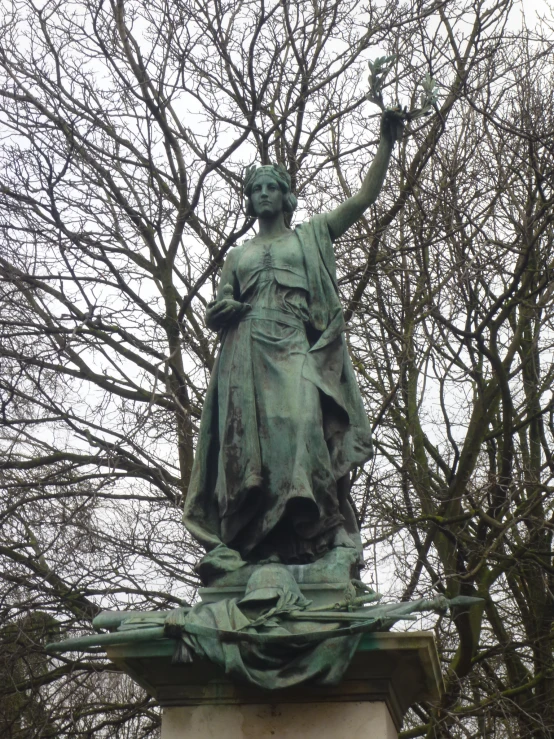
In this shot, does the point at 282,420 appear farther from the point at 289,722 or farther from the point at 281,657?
the point at 289,722

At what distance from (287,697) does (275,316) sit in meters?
1.74

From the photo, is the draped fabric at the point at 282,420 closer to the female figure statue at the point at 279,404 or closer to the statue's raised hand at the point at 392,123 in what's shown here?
the female figure statue at the point at 279,404

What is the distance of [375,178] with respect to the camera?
17.1 feet

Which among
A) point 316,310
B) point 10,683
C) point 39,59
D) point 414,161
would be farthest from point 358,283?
point 316,310

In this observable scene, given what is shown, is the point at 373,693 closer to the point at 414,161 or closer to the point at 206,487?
the point at 206,487

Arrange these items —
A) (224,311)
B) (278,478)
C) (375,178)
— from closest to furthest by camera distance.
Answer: (278,478) < (224,311) < (375,178)

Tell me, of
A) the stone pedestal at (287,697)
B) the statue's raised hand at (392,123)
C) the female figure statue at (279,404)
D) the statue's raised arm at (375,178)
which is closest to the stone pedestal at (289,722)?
the stone pedestal at (287,697)

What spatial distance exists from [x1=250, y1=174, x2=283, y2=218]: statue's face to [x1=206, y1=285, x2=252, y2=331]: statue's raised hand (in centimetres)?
53

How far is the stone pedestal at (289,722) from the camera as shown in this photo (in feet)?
13.6

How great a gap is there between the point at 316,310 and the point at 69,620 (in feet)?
18.7

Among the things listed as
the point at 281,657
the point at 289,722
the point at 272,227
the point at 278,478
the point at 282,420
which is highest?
the point at 272,227

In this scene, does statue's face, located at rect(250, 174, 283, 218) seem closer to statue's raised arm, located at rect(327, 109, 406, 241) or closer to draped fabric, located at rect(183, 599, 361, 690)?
statue's raised arm, located at rect(327, 109, 406, 241)

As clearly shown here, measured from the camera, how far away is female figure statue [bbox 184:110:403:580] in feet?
15.3

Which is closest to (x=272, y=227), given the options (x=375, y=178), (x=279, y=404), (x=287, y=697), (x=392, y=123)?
(x=375, y=178)
